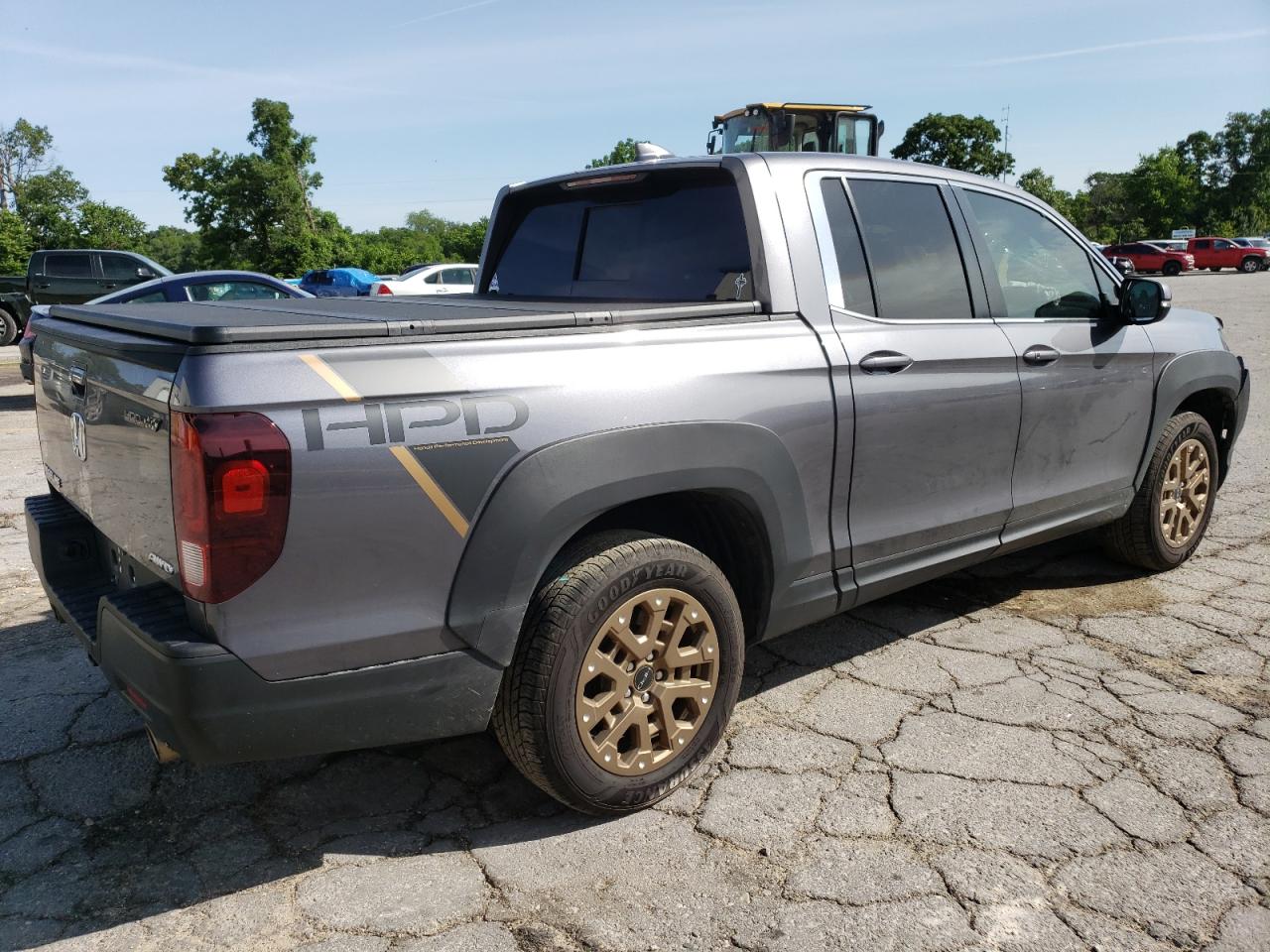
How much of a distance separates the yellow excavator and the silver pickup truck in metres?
12.9

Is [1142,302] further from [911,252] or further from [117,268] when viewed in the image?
[117,268]

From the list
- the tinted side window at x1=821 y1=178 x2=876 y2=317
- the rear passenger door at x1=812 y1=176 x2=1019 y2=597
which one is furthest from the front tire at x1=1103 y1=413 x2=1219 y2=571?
the tinted side window at x1=821 y1=178 x2=876 y2=317

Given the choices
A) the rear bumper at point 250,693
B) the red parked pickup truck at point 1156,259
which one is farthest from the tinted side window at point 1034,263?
the red parked pickup truck at point 1156,259

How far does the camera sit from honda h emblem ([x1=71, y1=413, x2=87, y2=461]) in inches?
110

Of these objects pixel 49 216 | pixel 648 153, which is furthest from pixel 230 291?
pixel 49 216

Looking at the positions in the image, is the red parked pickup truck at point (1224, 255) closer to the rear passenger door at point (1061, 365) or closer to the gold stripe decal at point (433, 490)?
the rear passenger door at point (1061, 365)

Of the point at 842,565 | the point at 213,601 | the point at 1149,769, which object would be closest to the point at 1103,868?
the point at 1149,769

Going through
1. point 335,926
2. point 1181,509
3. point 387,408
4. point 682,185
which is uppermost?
point 682,185

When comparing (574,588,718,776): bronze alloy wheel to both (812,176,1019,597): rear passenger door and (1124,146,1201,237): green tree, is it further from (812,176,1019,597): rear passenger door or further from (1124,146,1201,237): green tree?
(1124,146,1201,237): green tree

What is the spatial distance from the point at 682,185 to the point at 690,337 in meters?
0.91

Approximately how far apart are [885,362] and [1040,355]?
37.3 inches

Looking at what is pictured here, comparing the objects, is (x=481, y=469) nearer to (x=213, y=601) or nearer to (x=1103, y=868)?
(x=213, y=601)

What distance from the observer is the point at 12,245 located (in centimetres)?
3606

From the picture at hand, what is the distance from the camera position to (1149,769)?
10.2 ft
